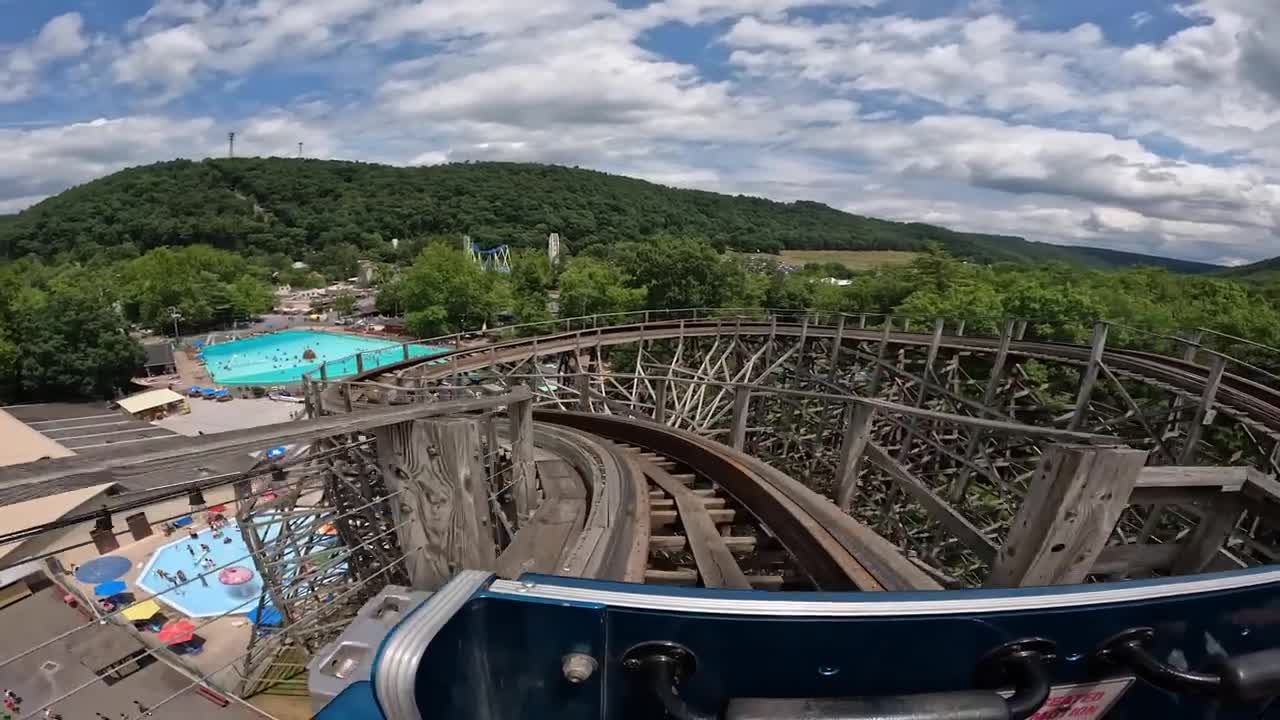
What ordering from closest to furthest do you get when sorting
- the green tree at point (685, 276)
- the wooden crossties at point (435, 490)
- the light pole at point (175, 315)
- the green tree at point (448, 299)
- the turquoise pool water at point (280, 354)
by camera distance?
the wooden crossties at point (435, 490), the green tree at point (685, 276), the turquoise pool water at point (280, 354), the green tree at point (448, 299), the light pole at point (175, 315)

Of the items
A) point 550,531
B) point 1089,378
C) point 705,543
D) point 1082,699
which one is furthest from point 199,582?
point 1089,378

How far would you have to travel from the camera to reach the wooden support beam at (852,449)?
4.34m

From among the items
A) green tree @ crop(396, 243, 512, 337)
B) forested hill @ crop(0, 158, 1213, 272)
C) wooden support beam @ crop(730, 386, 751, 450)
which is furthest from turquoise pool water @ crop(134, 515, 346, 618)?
forested hill @ crop(0, 158, 1213, 272)

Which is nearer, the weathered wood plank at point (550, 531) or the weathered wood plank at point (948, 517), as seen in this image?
the weathered wood plank at point (550, 531)

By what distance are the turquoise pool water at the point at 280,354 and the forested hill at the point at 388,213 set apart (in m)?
49.3

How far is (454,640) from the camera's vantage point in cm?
106

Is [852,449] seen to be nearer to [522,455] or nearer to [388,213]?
[522,455]

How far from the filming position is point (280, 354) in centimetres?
4056

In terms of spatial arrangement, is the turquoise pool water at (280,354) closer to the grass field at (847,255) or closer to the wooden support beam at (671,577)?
the wooden support beam at (671,577)

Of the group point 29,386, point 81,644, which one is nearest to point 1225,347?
point 81,644

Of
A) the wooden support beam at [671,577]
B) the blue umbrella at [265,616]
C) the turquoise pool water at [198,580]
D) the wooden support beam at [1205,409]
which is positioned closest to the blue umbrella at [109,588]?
the turquoise pool water at [198,580]

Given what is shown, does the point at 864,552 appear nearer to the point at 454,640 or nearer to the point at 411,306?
the point at 454,640

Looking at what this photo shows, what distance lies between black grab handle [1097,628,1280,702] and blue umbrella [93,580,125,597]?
18.6 metres

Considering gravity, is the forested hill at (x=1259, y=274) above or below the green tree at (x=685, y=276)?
above
